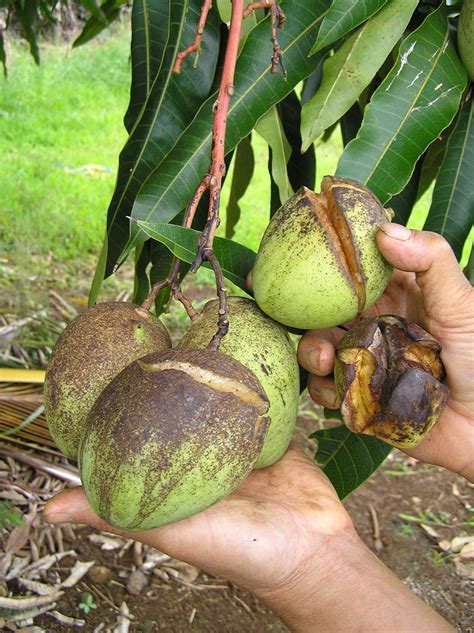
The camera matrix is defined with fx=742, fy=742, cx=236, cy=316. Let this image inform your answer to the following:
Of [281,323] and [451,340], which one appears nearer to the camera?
[281,323]

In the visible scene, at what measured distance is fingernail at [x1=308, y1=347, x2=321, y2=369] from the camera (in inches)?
63.9

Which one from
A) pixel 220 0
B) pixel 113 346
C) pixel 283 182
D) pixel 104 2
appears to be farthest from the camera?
pixel 104 2

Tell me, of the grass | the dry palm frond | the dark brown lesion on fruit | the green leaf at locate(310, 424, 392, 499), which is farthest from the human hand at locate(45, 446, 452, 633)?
the grass

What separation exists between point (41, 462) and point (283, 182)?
1761 mm

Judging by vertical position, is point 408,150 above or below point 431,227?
above

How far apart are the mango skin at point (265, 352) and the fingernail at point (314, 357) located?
0.65 ft

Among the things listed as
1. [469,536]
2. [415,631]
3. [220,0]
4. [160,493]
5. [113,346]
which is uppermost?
[220,0]

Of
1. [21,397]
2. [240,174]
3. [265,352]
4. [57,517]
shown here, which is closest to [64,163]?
[21,397]

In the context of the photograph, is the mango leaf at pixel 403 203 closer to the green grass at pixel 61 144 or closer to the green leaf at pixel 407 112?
the green leaf at pixel 407 112

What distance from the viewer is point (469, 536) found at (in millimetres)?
3068

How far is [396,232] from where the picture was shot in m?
1.34

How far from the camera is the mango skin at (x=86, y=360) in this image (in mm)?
1285

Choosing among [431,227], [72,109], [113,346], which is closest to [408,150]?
[431,227]

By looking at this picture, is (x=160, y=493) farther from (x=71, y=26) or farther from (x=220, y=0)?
(x=71, y=26)
